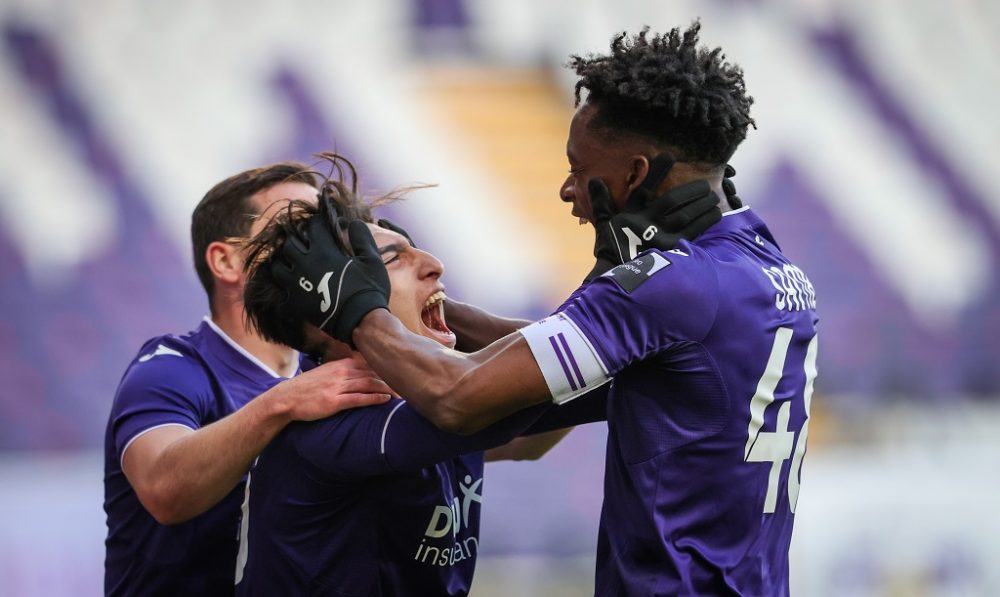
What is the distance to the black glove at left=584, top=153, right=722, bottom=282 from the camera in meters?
2.62

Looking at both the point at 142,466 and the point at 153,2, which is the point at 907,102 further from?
the point at 142,466

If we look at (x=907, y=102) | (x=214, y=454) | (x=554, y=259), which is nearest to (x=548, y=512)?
(x=554, y=259)

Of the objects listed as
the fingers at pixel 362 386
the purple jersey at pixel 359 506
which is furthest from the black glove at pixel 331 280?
the purple jersey at pixel 359 506

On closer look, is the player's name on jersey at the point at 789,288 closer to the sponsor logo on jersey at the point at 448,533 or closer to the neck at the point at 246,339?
the sponsor logo on jersey at the point at 448,533

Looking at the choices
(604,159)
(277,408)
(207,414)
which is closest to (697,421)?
(604,159)

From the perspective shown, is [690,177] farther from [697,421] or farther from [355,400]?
[355,400]

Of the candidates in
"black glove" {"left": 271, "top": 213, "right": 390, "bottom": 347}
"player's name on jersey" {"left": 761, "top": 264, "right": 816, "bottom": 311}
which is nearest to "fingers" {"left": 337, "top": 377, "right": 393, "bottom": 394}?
"black glove" {"left": 271, "top": 213, "right": 390, "bottom": 347}

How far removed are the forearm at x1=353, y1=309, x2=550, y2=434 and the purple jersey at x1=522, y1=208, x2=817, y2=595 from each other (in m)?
0.05

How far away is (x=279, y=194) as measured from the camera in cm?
363

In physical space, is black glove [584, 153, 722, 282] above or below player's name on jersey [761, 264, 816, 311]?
above

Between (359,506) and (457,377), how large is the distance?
0.46m

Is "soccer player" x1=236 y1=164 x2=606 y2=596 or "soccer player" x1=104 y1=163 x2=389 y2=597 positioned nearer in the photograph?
"soccer player" x1=236 y1=164 x2=606 y2=596

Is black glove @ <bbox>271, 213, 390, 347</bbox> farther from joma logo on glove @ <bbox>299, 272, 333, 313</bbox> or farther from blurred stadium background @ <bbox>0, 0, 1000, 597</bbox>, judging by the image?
blurred stadium background @ <bbox>0, 0, 1000, 597</bbox>

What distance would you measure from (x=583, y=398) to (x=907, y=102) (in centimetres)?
743
